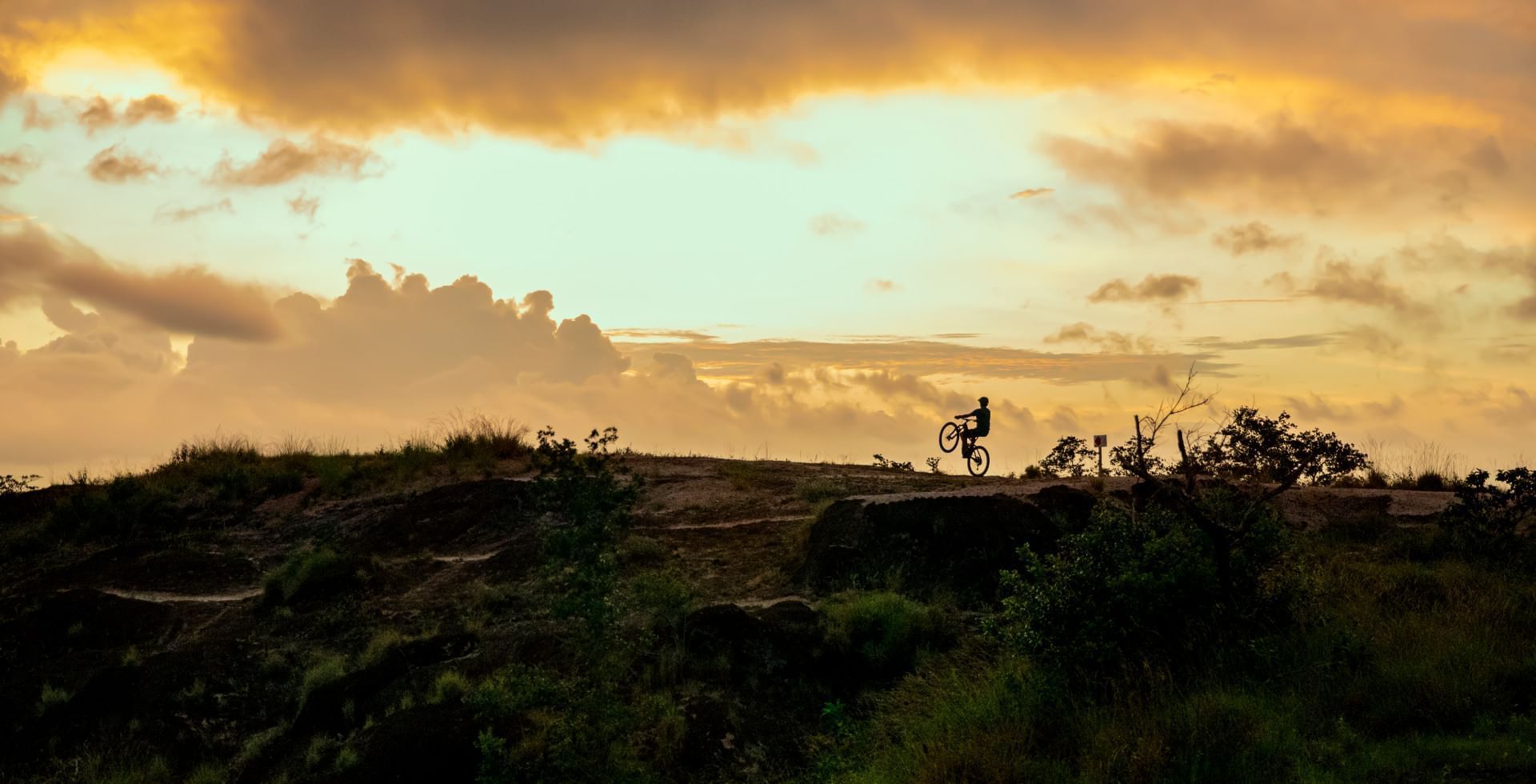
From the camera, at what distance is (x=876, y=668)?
11.7 m

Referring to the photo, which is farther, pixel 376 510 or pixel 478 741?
pixel 376 510

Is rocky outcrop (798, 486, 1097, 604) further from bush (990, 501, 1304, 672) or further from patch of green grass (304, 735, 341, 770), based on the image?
patch of green grass (304, 735, 341, 770)

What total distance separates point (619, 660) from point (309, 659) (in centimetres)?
544

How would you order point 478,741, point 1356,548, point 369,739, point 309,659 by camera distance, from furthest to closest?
1. point 1356,548
2. point 309,659
3. point 369,739
4. point 478,741

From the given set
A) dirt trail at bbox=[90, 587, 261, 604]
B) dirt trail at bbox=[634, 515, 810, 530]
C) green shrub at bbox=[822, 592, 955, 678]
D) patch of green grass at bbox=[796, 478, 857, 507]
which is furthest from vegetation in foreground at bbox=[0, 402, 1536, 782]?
patch of green grass at bbox=[796, 478, 857, 507]

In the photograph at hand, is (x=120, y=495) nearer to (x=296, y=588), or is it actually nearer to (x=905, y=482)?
(x=296, y=588)

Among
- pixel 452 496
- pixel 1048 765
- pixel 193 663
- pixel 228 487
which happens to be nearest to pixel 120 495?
pixel 228 487

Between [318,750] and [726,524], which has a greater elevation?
[726,524]

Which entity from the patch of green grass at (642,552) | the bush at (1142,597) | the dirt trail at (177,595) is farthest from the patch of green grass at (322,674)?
the bush at (1142,597)

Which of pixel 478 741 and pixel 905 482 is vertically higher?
pixel 905 482

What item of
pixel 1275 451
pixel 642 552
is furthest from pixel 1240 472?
pixel 642 552

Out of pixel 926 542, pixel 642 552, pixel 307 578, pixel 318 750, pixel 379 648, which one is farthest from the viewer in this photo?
pixel 307 578

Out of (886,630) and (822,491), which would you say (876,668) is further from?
(822,491)

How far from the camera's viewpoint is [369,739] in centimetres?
1070
